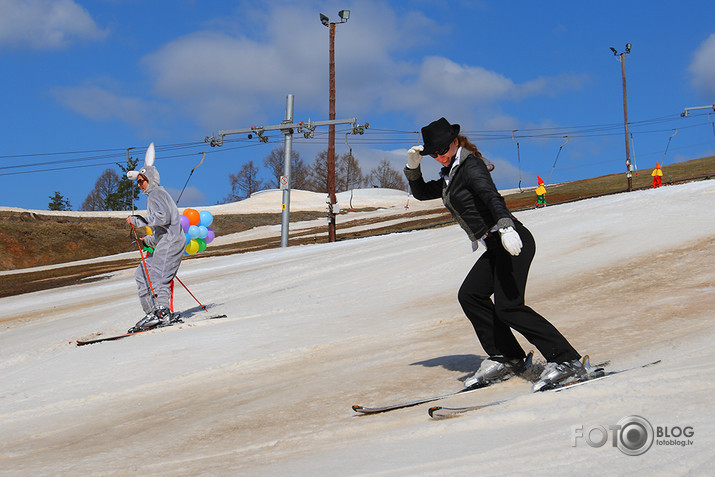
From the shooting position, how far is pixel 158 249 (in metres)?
10.2

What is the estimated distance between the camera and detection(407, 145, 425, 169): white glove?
18.0 feet

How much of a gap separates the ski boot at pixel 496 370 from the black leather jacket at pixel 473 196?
0.94 m

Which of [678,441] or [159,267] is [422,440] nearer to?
[678,441]

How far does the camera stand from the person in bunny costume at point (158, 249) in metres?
10.0

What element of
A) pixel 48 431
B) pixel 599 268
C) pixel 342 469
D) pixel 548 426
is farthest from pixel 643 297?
pixel 48 431

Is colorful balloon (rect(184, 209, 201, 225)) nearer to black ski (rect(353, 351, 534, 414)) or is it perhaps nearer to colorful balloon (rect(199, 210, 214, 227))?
colorful balloon (rect(199, 210, 214, 227))

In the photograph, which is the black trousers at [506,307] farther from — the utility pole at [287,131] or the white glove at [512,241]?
the utility pole at [287,131]

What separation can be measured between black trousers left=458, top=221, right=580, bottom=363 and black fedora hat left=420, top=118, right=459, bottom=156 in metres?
0.80

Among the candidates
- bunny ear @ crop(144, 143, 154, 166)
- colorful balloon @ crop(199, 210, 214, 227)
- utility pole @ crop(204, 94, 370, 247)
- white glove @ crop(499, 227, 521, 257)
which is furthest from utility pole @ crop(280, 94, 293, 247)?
white glove @ crop(499, 227, 521, 257)

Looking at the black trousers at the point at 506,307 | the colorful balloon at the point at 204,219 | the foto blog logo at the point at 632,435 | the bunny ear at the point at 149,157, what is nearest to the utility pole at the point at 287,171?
the colorful balloon at the point at 204,219

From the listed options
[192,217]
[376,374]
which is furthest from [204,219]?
[376,374]

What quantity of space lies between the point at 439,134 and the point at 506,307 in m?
1.40

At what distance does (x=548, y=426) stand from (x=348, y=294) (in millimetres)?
7826

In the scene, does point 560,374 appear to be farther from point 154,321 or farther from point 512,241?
point 154,321
